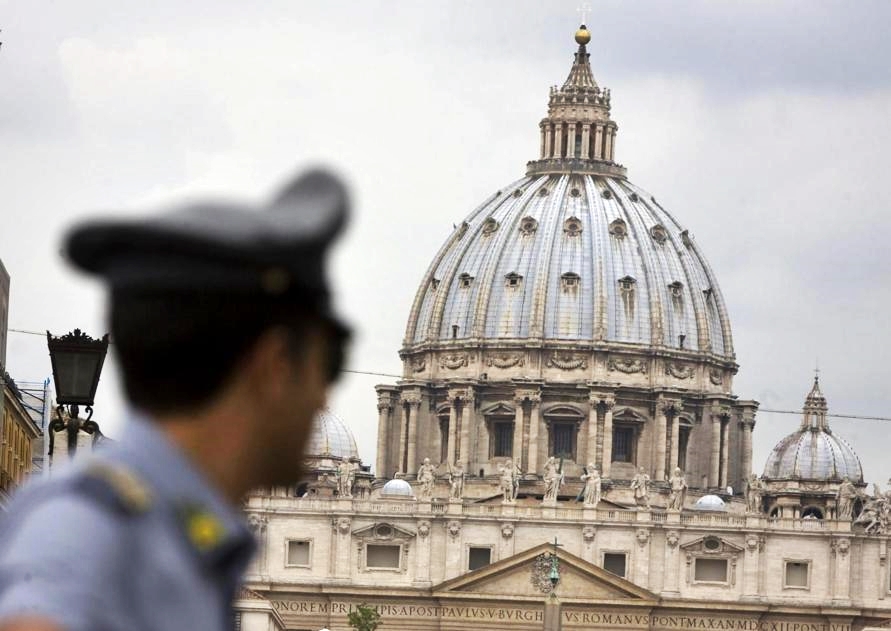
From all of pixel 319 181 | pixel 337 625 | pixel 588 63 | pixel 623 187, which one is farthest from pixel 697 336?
pixel 319 181

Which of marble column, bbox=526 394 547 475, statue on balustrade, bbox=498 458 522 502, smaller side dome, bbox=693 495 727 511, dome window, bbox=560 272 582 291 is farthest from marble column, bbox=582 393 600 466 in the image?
smaller side dome, bbox=693 495 727 511

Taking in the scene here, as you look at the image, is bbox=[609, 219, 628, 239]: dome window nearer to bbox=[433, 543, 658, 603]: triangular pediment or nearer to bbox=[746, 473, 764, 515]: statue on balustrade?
bbox=[746, 473, 764, 515]: statue on balustrade

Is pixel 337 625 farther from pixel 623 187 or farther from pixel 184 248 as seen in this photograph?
pixel 184 248

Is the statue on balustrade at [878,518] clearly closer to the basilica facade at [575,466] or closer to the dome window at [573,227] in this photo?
the basilica facade at [575,466]

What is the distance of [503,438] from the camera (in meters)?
154

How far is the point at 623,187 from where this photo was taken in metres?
165

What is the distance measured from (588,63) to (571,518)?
4395cm

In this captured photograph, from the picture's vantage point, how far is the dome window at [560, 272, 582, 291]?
158500mm

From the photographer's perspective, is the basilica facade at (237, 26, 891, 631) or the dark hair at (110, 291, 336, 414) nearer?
the dark hair at (110, 291, 336, 414)

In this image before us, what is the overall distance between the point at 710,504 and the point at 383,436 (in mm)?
23348

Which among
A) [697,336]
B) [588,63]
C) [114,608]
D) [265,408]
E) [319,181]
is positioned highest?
[588,63]

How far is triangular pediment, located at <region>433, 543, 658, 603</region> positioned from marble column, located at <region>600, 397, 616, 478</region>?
60.5ft

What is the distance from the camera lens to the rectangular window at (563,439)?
15250 centimetres

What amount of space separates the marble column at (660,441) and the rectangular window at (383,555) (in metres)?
21.6
